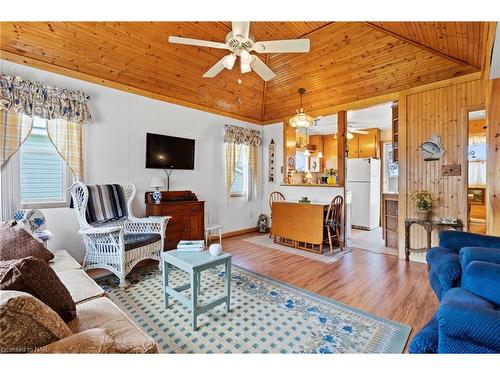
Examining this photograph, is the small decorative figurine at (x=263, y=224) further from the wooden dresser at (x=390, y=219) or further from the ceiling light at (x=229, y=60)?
the ceiling light at (x=229, y=60)

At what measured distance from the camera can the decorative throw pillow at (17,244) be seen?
170 centimetres

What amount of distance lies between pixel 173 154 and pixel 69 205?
63.1 inches

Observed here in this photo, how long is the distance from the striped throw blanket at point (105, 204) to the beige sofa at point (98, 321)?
42.1 inches

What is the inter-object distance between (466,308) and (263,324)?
4.35 ft

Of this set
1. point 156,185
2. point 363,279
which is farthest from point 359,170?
point 156,185

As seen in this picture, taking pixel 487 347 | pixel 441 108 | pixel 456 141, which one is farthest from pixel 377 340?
pixel 441 108

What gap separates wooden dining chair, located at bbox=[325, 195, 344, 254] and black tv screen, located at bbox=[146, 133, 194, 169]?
2470 mm

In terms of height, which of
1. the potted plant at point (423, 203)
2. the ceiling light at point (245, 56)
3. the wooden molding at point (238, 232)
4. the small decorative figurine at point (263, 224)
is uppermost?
the ceiling light at point (245, 56)

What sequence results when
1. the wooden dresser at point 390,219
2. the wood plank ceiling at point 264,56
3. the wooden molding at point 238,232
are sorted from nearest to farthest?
the wood plank ceiling at point 264,56
the wooden dresser at point 390,219
the wooden molding at point 238,232

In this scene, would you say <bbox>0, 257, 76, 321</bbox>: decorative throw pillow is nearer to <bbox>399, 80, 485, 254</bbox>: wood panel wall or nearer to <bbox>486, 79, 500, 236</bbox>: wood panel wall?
<bbox>486, 79, 500, 236</bbox>: wood panel wall

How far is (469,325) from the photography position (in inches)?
37.0

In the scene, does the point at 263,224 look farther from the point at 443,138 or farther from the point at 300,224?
the point at 443,138

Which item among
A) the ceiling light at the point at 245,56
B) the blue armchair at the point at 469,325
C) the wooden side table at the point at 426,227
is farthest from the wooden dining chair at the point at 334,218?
the blue armchair at the point at 469,325

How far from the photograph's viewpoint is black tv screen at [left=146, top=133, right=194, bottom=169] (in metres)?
3.79
